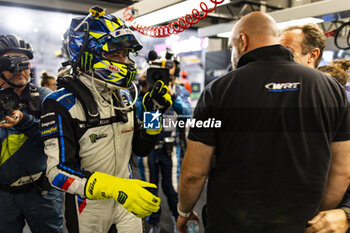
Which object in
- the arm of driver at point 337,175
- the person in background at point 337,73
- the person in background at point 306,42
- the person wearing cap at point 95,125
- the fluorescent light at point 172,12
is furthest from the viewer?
the fluorescent light at point 172,12

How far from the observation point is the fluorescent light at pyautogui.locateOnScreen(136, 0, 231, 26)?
2.26 meters

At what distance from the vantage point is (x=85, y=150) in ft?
4.78

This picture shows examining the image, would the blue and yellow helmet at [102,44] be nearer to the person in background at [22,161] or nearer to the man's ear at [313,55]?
the person in background at [22,161]

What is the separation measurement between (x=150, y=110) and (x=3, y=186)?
118 cm

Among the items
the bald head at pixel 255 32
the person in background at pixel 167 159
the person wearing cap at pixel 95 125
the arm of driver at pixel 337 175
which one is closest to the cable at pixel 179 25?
the person wearing cap at pixel 95 125

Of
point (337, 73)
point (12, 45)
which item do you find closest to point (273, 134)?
point (337, 73)

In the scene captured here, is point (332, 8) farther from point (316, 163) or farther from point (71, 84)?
point (71, 84)

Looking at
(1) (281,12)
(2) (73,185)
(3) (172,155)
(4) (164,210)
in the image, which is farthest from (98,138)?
(1) (281,12)

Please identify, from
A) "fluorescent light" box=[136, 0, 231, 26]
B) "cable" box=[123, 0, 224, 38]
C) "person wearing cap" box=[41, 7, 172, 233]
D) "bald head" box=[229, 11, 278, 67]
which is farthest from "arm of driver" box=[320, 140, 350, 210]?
"fluorescent light" box=[136, 0, 231, 26]

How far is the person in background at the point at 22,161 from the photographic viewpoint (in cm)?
178

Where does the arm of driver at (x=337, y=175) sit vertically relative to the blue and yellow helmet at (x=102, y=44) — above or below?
below

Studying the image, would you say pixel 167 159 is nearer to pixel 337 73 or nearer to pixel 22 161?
pixel 22 161

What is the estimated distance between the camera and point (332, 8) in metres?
3.15

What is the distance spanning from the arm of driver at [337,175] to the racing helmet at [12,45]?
2.09 metres
